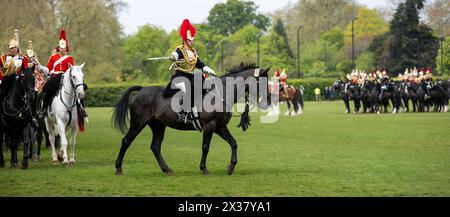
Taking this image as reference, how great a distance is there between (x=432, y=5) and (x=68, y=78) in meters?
97.7

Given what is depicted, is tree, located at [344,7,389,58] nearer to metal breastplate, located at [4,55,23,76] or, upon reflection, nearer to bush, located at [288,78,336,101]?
bush, located at [288,78,336,101]

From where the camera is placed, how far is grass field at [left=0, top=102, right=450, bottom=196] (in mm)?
12641

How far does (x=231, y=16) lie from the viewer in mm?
132375

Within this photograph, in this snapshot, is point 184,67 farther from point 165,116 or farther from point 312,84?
point 312,84

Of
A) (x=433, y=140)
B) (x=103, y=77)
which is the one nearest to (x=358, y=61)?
(x=103, y=77)

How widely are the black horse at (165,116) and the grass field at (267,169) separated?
54cm

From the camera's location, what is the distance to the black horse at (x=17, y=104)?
16547 millimetres

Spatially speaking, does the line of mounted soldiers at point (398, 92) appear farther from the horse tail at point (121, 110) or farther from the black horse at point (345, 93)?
the horse tail at point (121, 110)

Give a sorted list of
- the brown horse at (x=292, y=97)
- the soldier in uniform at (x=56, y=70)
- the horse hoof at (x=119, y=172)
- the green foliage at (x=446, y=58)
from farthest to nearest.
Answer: the green foliage at (x=446, y=58), the brown horse at (x=292, y=97), the soldier in uniform at (x=56, y=70), the horse hoof at (x=119, y=172)

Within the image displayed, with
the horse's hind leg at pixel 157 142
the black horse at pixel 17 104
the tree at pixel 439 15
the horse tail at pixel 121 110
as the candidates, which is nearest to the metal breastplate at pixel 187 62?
the horse tail at pixel 121 110

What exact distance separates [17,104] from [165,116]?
3.69 m

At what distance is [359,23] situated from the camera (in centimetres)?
12194

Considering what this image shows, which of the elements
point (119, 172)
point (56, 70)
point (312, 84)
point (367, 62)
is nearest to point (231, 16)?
point (367, 62)
